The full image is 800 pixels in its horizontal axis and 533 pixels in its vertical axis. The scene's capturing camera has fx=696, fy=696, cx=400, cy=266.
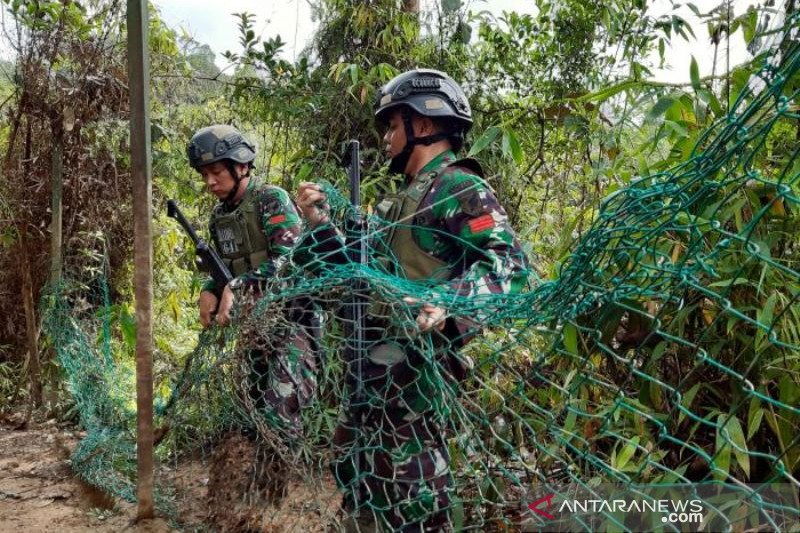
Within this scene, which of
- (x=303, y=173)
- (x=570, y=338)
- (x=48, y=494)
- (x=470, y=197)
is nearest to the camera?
(x=570, y=338)

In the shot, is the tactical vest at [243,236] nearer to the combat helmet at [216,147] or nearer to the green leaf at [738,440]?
the combat helmet at [216,147]

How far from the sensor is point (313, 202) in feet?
7.59

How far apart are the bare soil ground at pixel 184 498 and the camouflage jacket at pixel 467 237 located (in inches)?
31.3

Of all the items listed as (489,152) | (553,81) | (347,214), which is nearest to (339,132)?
(489,152)

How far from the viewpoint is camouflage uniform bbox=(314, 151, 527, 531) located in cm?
205

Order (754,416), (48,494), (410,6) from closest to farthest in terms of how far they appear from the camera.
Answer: (754,416), (48,494), (410,6)

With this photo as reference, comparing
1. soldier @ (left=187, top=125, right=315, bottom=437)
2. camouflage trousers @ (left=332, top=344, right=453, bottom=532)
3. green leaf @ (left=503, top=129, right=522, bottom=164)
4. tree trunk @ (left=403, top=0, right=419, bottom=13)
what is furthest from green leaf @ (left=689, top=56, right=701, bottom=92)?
tree trunk @ (left=403, top=0, right=419, bottom=13)

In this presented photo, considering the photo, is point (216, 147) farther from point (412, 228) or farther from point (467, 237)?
point (467, 237)

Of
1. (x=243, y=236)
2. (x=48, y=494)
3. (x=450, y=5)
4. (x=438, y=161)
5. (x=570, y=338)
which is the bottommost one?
(x=48, y=494)

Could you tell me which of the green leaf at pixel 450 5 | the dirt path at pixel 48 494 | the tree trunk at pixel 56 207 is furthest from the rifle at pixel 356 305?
the tree trunk at pixel 56 207

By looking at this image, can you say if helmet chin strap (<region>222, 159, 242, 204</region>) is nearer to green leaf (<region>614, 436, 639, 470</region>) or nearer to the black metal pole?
the black metal pole

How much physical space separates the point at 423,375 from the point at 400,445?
9.4 inches

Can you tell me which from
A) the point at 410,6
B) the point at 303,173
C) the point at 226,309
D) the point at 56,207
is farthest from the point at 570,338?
the point at 56,207

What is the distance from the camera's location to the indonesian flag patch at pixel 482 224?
2.09 metres
